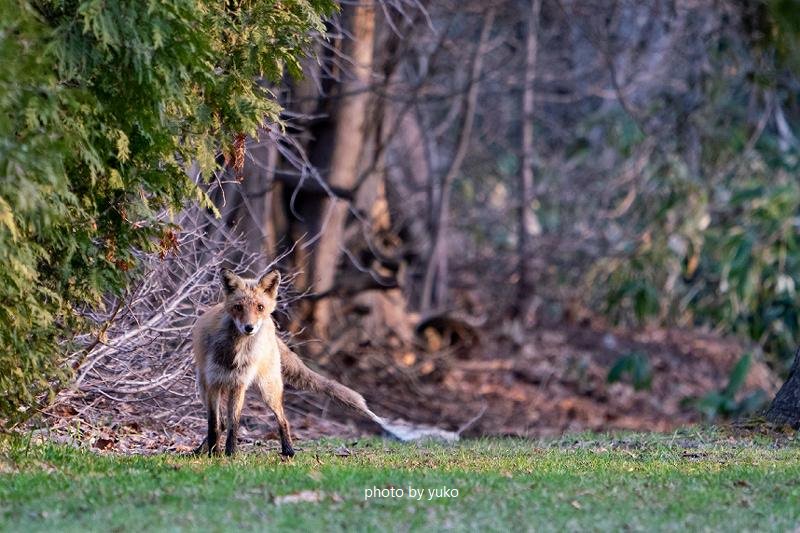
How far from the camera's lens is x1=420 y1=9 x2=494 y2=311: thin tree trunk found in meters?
22.6

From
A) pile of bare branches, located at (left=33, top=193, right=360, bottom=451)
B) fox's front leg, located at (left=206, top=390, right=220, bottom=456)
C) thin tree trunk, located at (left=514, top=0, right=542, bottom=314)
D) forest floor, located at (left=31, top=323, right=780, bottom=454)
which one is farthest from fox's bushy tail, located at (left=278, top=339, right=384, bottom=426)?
thin tree trunk, located at (left=514, top=0, right=542, bottom=314)

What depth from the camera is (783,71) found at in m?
21.8

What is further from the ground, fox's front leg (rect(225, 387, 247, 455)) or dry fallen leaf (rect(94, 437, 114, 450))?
fox's front leg (rect(225, 387, 247, 455))

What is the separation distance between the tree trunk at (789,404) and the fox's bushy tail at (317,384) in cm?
430

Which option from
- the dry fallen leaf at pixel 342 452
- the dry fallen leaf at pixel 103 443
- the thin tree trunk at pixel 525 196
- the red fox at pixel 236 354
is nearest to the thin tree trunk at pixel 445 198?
the thin tree trunk at pixel 525 196

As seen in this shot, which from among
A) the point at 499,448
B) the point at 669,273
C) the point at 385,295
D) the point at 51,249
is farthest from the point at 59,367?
the point at 669,273

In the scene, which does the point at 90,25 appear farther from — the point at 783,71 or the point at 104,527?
the point at 783,71

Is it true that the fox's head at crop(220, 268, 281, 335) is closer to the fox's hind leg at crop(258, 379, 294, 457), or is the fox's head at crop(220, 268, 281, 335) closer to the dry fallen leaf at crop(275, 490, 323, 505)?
the fox's hind leg at crop(258, 379, 294, 457)

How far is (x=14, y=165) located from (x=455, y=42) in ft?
47.7

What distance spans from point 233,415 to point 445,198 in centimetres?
1411

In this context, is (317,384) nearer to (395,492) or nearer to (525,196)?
(395,492)

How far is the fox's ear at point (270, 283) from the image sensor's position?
984 cm

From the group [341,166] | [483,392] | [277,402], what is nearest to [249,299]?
[277,402]

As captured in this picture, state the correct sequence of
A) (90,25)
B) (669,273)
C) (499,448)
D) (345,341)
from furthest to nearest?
(669,273)
(345,341)
(499,448)
(90,25)
